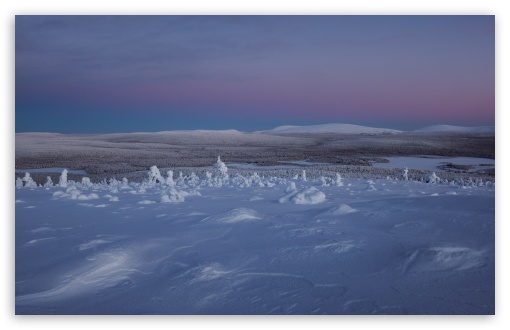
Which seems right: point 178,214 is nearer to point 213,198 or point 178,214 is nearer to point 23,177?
point 213,198

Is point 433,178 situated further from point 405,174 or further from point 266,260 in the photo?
point 266,260

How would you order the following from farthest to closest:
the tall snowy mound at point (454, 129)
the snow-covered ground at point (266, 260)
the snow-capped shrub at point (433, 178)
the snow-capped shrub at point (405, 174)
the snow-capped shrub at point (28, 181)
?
1. the snow-capped shrub at point (405, 174)
2. the snow-capped shrub at point (433, 178)
3. the snow-capped shrub at point (28, 181)
4. the tall snowy mound at point (454, 129)
5. the snow-covered ground at point (266, 260)

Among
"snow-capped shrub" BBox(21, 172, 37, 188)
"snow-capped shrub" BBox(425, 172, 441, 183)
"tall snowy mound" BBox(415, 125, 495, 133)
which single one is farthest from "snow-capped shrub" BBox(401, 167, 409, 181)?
"snow-capped shrub" BBox(21, 172, 37, 188)

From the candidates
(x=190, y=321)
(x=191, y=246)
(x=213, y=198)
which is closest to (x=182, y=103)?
(x=213, y=198)

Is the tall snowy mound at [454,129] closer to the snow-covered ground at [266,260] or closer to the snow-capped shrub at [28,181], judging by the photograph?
the snow-covered ground at [266,260]

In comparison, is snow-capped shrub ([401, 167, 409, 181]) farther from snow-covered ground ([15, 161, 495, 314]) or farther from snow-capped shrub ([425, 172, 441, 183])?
snow-covered ground ([15, 161, 495, 314])

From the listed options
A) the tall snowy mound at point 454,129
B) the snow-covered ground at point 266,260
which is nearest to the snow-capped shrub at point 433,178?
the tall snowy mound at point 454,129

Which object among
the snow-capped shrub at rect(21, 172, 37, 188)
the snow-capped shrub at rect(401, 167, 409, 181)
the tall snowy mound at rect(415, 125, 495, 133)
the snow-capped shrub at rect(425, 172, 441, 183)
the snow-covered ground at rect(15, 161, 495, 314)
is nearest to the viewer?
the snow-covered ground at rect(15, 161, 495, 314)

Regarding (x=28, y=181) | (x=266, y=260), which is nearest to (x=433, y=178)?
(x=266, y=260)

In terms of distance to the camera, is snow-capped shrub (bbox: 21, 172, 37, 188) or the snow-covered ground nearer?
the snow-covered ground
